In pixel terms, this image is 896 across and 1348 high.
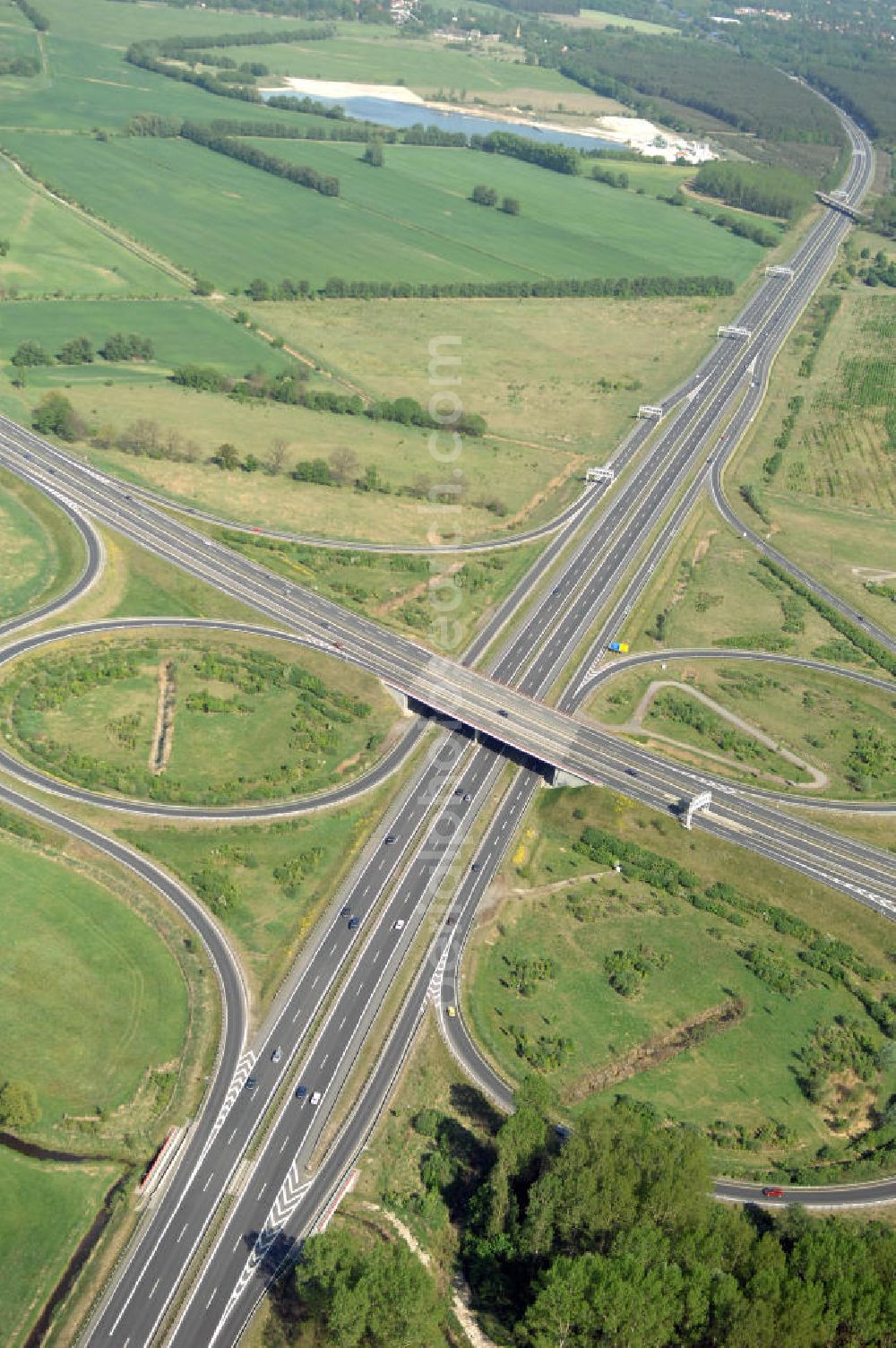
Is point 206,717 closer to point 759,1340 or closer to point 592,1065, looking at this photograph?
point 592,1065

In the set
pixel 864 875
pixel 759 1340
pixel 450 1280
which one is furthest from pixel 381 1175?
pixel 864 875

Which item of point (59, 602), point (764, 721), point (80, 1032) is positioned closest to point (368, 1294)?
point (80, 1032)

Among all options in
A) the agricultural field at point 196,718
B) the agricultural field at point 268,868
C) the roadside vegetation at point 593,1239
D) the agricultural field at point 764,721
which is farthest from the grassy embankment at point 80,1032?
the agricultural field at point 764,721

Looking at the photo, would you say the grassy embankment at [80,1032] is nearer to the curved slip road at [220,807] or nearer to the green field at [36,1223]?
the green field at [36,1223]

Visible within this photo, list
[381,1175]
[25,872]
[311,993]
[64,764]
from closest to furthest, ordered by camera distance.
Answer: [381,1175]
[311,993]
[25,872]
[64,764]

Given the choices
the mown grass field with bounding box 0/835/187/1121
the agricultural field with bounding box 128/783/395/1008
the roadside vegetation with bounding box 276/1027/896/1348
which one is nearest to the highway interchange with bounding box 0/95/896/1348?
the agricultural field with bounding box 128/783/395/1008

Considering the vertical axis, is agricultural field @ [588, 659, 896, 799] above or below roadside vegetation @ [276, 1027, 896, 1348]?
above

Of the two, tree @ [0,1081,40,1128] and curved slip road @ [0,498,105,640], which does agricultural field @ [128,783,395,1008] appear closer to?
tree @ [0,1081,40,1128]
